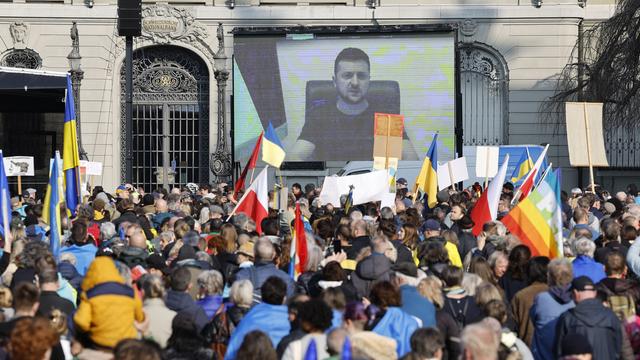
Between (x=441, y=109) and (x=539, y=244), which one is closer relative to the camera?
(x=539, y=244)

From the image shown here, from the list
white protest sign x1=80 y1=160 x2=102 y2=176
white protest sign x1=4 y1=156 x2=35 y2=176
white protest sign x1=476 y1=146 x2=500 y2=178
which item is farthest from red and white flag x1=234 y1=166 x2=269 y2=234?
white protest sign x1=80 y1=160 x2=102 y2=176

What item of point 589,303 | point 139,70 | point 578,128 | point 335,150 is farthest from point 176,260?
point 139,70

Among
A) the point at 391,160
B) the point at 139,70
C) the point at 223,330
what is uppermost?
the point at 139,70

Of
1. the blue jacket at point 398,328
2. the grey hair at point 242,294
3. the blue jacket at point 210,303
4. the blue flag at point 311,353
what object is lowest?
the blue flag at point 311,353

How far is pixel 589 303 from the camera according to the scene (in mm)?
9305

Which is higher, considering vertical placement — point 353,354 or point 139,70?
point 139,70

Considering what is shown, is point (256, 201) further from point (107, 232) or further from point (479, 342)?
point (479, 342)

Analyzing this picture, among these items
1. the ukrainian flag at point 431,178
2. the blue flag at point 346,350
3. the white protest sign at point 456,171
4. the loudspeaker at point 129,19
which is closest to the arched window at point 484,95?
the loudspeaker at point 129,19

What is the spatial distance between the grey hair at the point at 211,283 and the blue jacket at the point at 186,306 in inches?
5.1

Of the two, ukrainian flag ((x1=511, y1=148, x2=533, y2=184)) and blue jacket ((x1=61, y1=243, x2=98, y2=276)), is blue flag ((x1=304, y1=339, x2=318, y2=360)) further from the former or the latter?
ukrainian flag ((x1=511, y1=148, x2=533, y2=184))

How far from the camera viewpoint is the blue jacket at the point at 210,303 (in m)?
10.2

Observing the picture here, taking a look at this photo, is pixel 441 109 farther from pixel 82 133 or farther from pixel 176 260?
pixel 176 260

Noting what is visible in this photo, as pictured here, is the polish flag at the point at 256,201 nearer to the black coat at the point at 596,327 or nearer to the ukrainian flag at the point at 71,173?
the ukrainian flag at the point at 71,173

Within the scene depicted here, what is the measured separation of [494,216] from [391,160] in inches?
297
